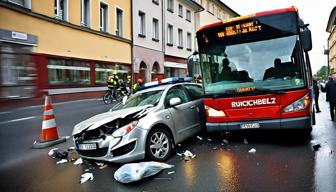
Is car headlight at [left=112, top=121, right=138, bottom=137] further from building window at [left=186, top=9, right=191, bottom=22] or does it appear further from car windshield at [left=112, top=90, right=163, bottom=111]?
building window at [left=186, top=9, right=191, bottom=22]

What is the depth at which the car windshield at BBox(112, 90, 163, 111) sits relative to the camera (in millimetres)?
6402

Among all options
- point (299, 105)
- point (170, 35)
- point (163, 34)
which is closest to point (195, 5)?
point (170, 35)

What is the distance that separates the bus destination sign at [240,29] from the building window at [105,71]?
15317 mm

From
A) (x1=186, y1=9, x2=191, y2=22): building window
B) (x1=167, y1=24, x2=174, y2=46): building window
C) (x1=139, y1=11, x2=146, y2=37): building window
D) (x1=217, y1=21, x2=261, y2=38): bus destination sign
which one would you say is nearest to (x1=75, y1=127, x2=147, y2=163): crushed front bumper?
(x1=217, y1=21, x2=261, y2=38): bus destination sign

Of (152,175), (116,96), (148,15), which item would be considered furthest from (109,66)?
(152,175)

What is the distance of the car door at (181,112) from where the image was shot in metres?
6.34

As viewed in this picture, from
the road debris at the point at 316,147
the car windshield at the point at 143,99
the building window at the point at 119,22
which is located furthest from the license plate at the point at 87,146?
the building window at the point at 119,22

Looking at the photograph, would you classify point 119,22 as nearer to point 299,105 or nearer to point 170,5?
A: point 170,5

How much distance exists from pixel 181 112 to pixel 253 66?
6.12 ft

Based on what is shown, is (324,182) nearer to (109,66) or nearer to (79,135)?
(79,135)

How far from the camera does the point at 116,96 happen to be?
58.6ft

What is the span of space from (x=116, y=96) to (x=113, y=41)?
6.14 meters

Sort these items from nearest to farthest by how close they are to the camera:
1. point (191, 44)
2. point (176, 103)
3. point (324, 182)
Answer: point (324, 182) < point (176, 103) < point (191, 44)

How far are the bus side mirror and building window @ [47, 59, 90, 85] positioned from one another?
14.2 metres
